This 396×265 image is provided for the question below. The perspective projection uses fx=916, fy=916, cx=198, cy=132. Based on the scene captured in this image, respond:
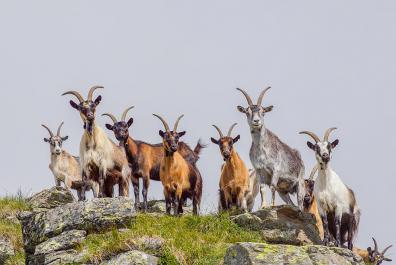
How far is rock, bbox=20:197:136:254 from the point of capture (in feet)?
55.2

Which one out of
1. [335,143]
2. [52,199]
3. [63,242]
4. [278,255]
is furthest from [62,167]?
[278,255]

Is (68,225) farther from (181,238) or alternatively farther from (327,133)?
(327,133)

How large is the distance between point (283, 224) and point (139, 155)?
526cm

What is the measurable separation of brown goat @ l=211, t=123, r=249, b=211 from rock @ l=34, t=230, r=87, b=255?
503cm

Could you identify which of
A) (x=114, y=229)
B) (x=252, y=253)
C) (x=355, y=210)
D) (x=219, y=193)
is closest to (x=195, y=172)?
(x=219, y=193)

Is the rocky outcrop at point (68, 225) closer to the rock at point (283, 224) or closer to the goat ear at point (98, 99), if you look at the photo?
the rock at point (283, 224)

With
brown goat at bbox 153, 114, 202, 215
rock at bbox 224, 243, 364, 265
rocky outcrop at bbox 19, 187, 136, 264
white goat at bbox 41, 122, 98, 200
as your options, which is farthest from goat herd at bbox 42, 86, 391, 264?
white goat at bbox 41, 122, 98, 200

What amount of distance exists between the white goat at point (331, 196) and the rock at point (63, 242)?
5269 millimetres

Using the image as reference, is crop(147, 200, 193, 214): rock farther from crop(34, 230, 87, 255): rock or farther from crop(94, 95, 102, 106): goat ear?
crop(34, 230, 87, 255): rock

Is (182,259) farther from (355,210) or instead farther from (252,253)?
(355,210)

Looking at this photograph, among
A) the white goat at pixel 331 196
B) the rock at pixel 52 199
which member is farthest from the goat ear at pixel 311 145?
the rock at pixel 52 199

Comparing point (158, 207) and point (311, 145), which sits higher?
point (311, 145)

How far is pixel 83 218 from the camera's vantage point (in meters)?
16.8

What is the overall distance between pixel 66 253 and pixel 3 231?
305 centimetres
